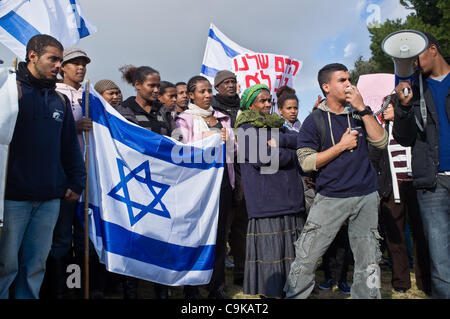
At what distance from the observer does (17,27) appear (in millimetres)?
4547

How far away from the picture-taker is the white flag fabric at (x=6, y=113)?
2672mm

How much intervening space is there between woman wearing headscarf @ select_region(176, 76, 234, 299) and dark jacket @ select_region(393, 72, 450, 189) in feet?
6.22

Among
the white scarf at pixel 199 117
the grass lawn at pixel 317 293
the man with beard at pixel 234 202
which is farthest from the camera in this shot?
the man with beard at pixel 234 202

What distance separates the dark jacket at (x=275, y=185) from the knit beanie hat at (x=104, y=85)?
7.01 feet

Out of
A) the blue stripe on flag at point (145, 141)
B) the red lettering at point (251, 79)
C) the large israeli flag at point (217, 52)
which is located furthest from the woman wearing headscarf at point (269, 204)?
the large israeli flag at point (217, 52)

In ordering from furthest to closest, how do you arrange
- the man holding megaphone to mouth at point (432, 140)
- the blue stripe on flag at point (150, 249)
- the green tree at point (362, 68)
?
the green tree at point (362, 68) < the blue stripe on flag at point (150, 249) < the man holding megaphone to mouth at point (432, 140)

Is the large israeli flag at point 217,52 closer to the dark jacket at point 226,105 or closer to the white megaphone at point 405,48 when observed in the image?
the dark jacket at point 226,105

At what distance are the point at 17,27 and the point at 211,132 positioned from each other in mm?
2527

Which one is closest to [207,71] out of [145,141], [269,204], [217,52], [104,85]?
[217,52]

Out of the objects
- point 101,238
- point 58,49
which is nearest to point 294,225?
point 101,238

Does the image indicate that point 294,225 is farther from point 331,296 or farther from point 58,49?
point 58,49

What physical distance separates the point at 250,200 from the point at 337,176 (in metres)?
1.03
